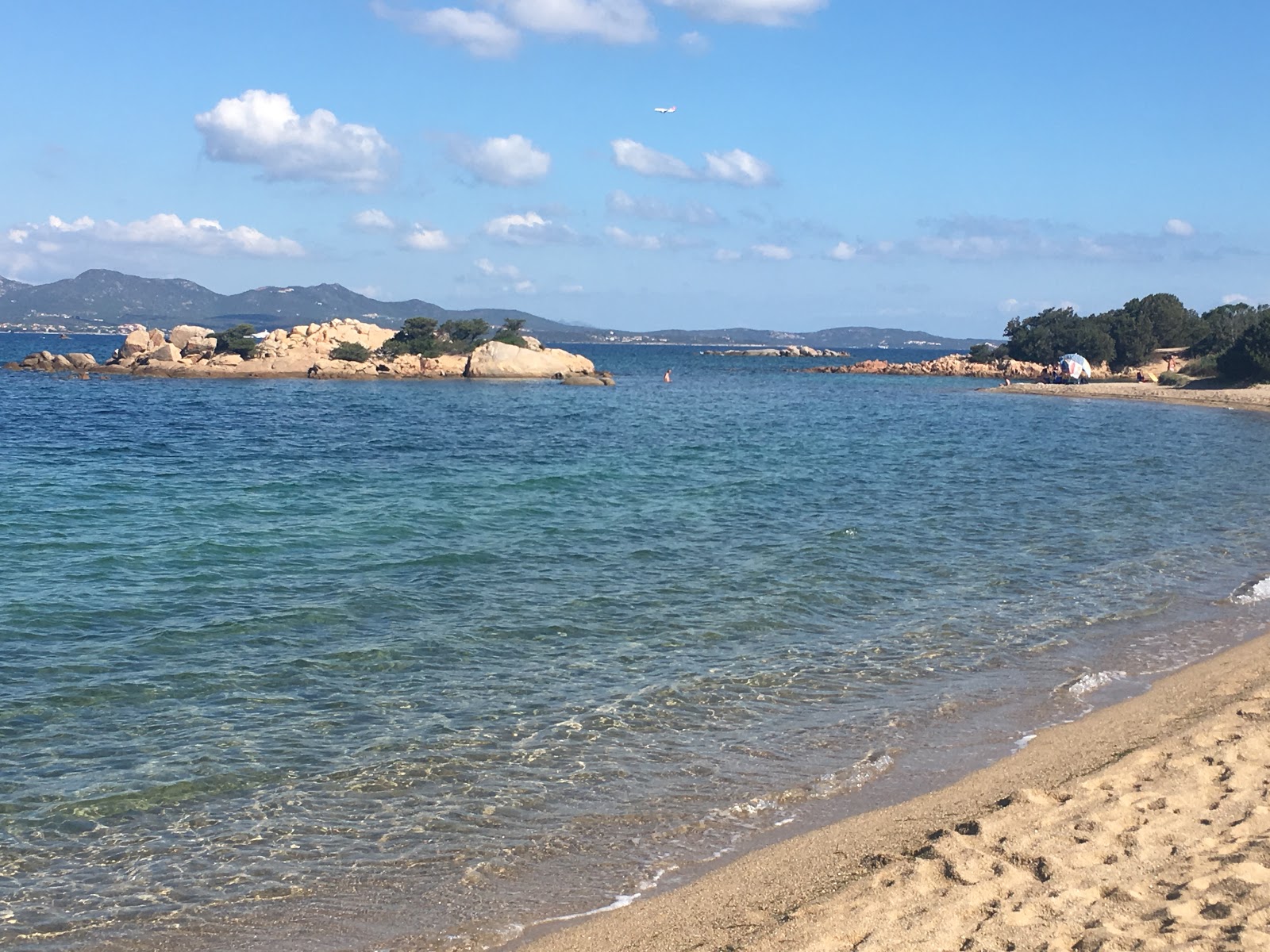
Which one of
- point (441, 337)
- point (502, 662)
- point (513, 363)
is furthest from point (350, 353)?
point (502, 662)

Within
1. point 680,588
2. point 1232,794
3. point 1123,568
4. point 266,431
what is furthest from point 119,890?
point 266,431

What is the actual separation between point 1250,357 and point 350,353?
6092cm

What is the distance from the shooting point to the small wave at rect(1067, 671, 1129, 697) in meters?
11.7

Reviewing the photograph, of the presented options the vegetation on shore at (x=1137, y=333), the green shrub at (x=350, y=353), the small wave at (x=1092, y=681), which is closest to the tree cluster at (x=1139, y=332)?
the vegetation on shore at (x=1137, y=333)

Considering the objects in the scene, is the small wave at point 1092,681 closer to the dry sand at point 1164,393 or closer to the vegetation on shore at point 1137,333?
the dry sand at point 1164,393

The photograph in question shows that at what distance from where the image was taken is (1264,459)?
35156 mm

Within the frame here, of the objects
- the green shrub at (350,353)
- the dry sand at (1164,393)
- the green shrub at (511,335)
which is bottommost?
the dry sand at (1164,393)

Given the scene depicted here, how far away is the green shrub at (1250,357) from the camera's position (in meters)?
63.6

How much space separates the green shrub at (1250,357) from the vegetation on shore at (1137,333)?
3310 mm

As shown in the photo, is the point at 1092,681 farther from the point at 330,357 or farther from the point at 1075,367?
the point at 1075,367

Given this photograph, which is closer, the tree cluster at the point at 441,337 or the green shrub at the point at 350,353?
the green shrub at the point at 350,353

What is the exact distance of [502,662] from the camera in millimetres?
12266

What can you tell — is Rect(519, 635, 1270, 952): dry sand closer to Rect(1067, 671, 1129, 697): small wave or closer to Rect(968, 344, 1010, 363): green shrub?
Rect(1067, 671, 1129, 697): small wave

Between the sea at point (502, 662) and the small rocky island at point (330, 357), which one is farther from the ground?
the small rocky island at point (330, 357)
